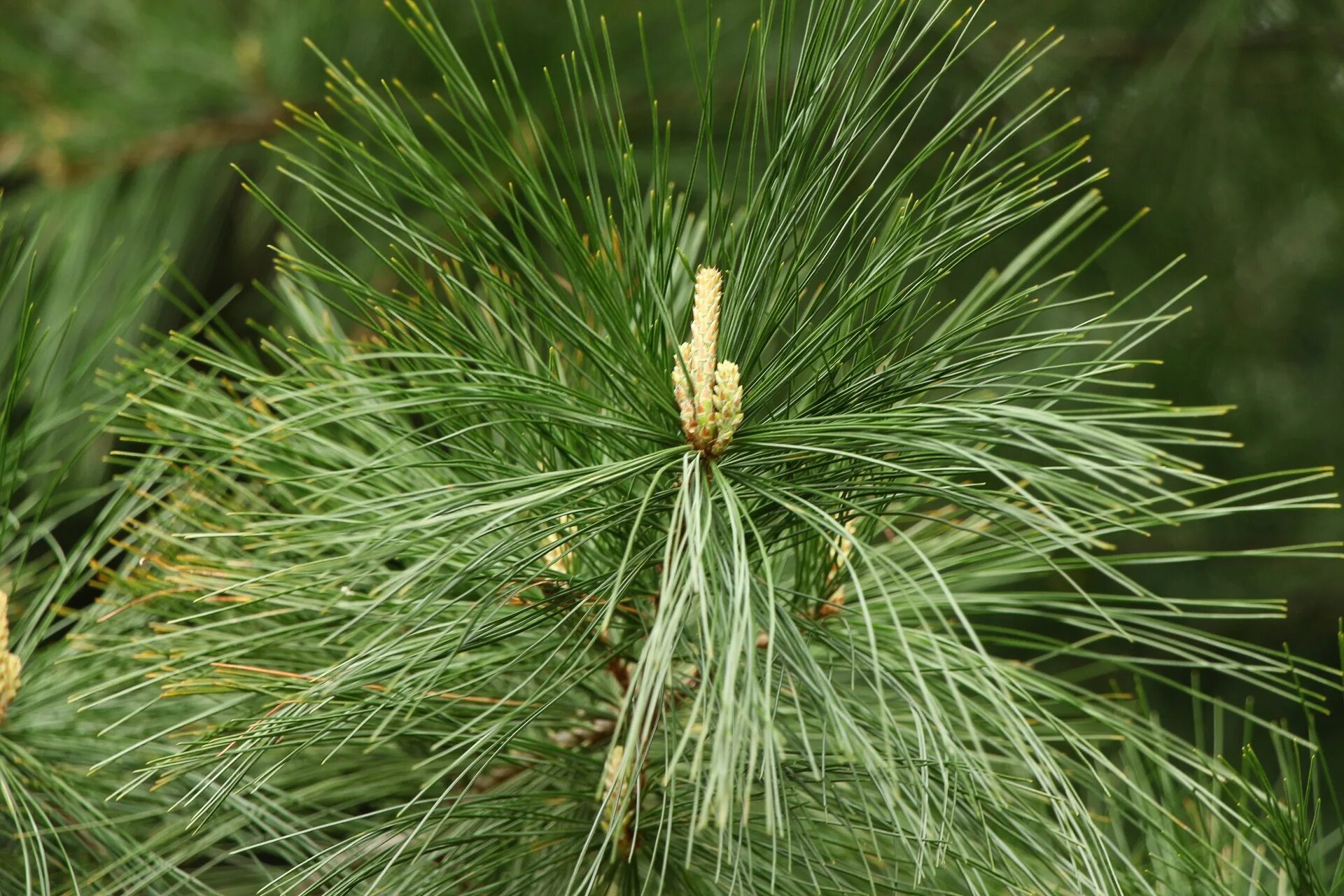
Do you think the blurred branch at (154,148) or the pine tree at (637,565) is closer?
the pine tree at (637,565)

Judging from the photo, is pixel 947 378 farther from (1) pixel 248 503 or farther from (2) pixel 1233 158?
(2) pixel 1233 158

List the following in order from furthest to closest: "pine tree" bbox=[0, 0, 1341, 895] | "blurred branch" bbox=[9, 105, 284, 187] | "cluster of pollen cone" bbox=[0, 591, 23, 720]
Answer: "blurred branch" bbox=[9, 105, 284, 187] < "cluster of pollen cone" bbox=[0, 591, 23, 720] < "pine tree" bbox=[0, 0, 1341, 895]

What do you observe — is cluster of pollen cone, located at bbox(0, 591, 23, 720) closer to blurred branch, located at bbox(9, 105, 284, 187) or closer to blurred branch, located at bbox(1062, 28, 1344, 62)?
blurred branch, located at bbox(9, 105, 284, 187)

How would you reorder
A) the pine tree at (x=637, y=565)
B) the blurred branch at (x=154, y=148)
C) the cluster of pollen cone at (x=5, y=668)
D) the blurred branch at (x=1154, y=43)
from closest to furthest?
1. the pine tree at (x=637, y=565)
2. the cluster of pollen cone at (x=5, y=668)
3. the blurred branch at (x=154, y=148)
4. the blurred branch at (x=1154, y=43)

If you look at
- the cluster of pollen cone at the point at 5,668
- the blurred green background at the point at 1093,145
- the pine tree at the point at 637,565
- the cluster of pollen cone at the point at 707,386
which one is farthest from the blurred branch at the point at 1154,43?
the cluster of pollen cone at the point at 5,668

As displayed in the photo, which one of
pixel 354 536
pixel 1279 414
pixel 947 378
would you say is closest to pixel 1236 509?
pixel 947 378

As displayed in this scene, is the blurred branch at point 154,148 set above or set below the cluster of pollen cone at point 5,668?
above

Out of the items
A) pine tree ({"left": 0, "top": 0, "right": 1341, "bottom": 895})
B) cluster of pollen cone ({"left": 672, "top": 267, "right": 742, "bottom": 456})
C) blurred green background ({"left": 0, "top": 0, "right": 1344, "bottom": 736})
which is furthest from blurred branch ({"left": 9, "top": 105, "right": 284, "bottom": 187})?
cluster of pollen cone ({"left": 672, "top": 267, "right": 742, "bottom": 456})

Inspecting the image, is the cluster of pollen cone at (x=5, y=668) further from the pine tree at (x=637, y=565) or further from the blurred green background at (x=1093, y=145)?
the blurred green background at (x=1093, y=145)
